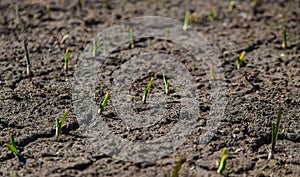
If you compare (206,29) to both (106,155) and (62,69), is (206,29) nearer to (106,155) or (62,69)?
(62,69)

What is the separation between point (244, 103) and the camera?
2.37 m

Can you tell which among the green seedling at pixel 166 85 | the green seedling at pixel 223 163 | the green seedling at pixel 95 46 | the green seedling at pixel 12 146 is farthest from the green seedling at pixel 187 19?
the green seedling at pixel 12 146

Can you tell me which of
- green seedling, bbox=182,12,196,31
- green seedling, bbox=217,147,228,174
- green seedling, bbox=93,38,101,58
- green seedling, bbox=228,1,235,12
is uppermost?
green seedling, bbox=228,1,235,12

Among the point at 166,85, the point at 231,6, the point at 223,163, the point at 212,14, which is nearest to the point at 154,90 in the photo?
the point at 166,85

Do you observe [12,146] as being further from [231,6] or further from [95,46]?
[231,6]

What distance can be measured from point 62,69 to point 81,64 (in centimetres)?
11

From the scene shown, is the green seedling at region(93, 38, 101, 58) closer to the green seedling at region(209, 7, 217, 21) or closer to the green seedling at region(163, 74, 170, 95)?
the green seedling at region(163, 74, 170, 95)

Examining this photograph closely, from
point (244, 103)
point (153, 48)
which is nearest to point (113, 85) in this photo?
point (153, 48)

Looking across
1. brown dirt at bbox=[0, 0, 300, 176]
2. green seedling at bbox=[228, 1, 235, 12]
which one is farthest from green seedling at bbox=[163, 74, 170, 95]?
green seedling at bbox=[228, 1, 235, 12]

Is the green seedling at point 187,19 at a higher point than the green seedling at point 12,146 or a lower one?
higher

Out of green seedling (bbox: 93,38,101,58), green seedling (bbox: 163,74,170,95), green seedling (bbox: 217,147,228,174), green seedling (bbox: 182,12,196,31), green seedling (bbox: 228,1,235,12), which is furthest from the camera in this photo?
green seedling (bbox: 228,1,235,12)

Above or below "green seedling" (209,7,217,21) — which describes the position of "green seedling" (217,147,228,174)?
below

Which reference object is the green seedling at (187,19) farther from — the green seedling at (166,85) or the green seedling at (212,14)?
the green seedling at (166,85)

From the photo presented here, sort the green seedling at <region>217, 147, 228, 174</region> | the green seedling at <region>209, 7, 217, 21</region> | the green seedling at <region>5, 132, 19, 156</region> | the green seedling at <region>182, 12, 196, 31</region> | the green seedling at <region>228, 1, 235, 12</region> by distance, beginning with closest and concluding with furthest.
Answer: the green seedling at <region>217, 147, 228, 174</region> → the green seedling at <region>5, 132, 19, 156</region> → the green seedling at <region>182, 12, 196, 31</region> → the green seedling at <region>209, 7, 217, 21</region> → the green seedling at <region>228, 1, 235, 12</region>
